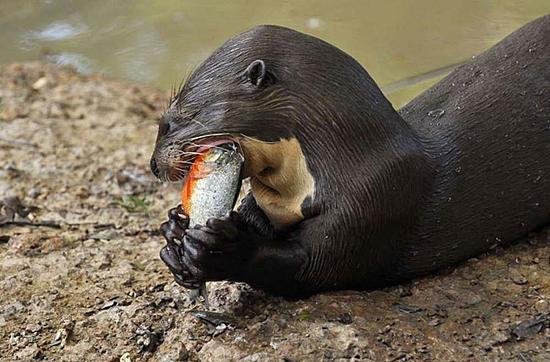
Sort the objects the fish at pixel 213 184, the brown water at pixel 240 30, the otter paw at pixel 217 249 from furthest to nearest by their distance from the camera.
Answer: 1. the brown water at pixel 240 30
2. the fish at pixel 213 184
3. the otter paw at pixel 217 249

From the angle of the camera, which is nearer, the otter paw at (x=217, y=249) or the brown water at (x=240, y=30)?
the otter paw at (x=217, y=249)

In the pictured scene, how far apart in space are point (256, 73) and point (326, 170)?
257 mm

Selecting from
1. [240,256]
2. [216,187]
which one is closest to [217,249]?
[240,256]

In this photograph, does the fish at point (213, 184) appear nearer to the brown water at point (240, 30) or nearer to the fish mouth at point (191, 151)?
the fish mouth at point (191, 151)

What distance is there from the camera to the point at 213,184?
79.7 inches

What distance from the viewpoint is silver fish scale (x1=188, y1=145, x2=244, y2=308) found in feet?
6.49

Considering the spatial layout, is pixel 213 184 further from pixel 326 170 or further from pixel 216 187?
pixel 326 170

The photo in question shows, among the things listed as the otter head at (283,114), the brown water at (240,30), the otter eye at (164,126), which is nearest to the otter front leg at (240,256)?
the otter head at (283,114)

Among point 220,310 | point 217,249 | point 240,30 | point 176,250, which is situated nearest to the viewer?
point 217,249

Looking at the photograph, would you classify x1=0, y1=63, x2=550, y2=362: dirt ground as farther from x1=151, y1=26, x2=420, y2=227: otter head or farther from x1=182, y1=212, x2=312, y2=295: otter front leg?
x1=151, y1=26, x2=420, y2=227: otter head

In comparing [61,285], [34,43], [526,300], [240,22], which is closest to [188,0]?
[240,22]

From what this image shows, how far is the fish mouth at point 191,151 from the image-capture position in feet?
6.41

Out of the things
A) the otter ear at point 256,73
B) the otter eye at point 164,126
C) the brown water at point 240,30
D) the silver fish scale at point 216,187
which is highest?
the otter ear at point 256,73

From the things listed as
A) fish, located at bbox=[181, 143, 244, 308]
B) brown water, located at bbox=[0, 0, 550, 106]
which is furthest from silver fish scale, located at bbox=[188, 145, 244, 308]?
brown water, located at bbox=[0, 0, 550, 106]
